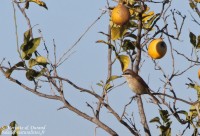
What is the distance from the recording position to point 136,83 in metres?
4.09

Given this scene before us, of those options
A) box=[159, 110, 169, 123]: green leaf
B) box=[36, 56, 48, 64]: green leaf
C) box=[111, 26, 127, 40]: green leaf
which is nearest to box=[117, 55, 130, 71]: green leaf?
box=[111, 26, 127, 40]: green leaf

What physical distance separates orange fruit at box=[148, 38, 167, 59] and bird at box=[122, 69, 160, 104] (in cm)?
21

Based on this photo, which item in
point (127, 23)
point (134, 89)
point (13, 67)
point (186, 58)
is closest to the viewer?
point (13, 67)

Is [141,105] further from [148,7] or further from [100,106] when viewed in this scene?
[148,7]

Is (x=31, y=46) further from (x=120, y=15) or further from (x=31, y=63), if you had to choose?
(x=120, y=15)

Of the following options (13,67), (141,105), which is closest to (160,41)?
(141,105)

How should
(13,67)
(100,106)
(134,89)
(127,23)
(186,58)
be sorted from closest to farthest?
(13,67) < (127,23) < (100,106) < (134,89) < (186,58)

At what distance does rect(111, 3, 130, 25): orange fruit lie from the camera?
143 inches

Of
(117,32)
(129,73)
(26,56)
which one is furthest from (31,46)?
(129,73)

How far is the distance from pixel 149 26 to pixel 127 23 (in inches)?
8.7

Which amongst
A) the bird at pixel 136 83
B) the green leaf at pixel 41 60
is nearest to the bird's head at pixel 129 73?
the bird at pixel 136 83

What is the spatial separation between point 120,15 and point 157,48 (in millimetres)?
530

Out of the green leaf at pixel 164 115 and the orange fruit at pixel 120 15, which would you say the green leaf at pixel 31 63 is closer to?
the orange fruit at pixel 120 15

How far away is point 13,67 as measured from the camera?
348 centimetres
